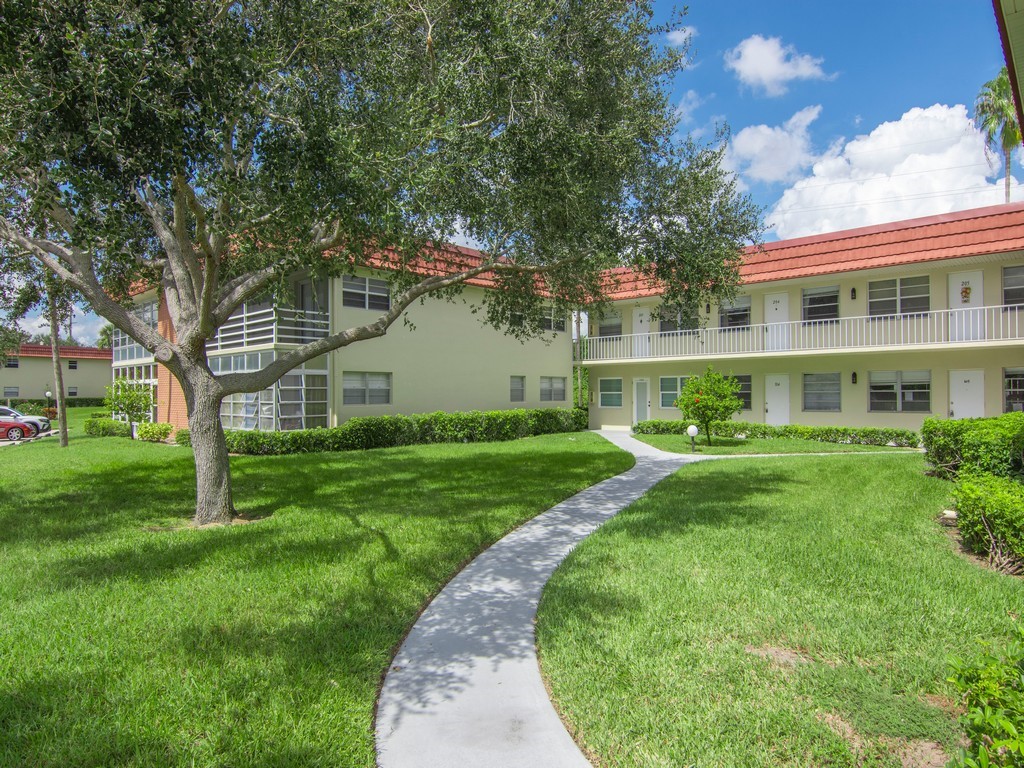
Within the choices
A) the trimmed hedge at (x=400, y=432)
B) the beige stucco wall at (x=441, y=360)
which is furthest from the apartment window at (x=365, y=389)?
the trimmed hedge at (x=400, y=432)

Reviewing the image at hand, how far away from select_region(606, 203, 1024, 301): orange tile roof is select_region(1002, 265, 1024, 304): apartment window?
138cm

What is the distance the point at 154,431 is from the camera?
70.3 feet

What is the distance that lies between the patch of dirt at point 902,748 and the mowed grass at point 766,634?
0.04 feet

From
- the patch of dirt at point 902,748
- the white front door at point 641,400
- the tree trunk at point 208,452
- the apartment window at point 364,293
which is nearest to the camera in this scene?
the patch of dirt at point 902,748

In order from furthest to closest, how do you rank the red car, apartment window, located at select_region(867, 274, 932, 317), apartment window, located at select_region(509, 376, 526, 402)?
the red car, apartment window, located at select_region(509, 376, 526, 402), apartment window, located at select_region(867, 274, 932, 317)

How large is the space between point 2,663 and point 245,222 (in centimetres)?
504

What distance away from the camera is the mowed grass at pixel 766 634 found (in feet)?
10.9

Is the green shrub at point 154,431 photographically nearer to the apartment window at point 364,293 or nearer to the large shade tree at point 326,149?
the apartment window at point 364,293

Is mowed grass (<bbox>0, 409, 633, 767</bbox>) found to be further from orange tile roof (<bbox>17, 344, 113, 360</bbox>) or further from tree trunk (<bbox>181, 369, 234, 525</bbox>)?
orange tile roof (<bbox>17, 344, 113, 360</bbox>)

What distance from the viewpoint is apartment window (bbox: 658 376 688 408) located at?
2431 cm

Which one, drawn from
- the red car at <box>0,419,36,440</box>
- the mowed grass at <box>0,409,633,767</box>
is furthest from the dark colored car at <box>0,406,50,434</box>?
the mowed grass at <box>0,409,633,767</box>

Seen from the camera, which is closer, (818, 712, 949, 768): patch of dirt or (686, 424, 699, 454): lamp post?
(818, 712, 949, 768): patch of dirt

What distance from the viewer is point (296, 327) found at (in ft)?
59.6

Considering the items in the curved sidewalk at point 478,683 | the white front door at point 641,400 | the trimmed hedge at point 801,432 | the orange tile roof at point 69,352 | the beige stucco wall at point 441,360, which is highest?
the orange tile roof at point 69,352
